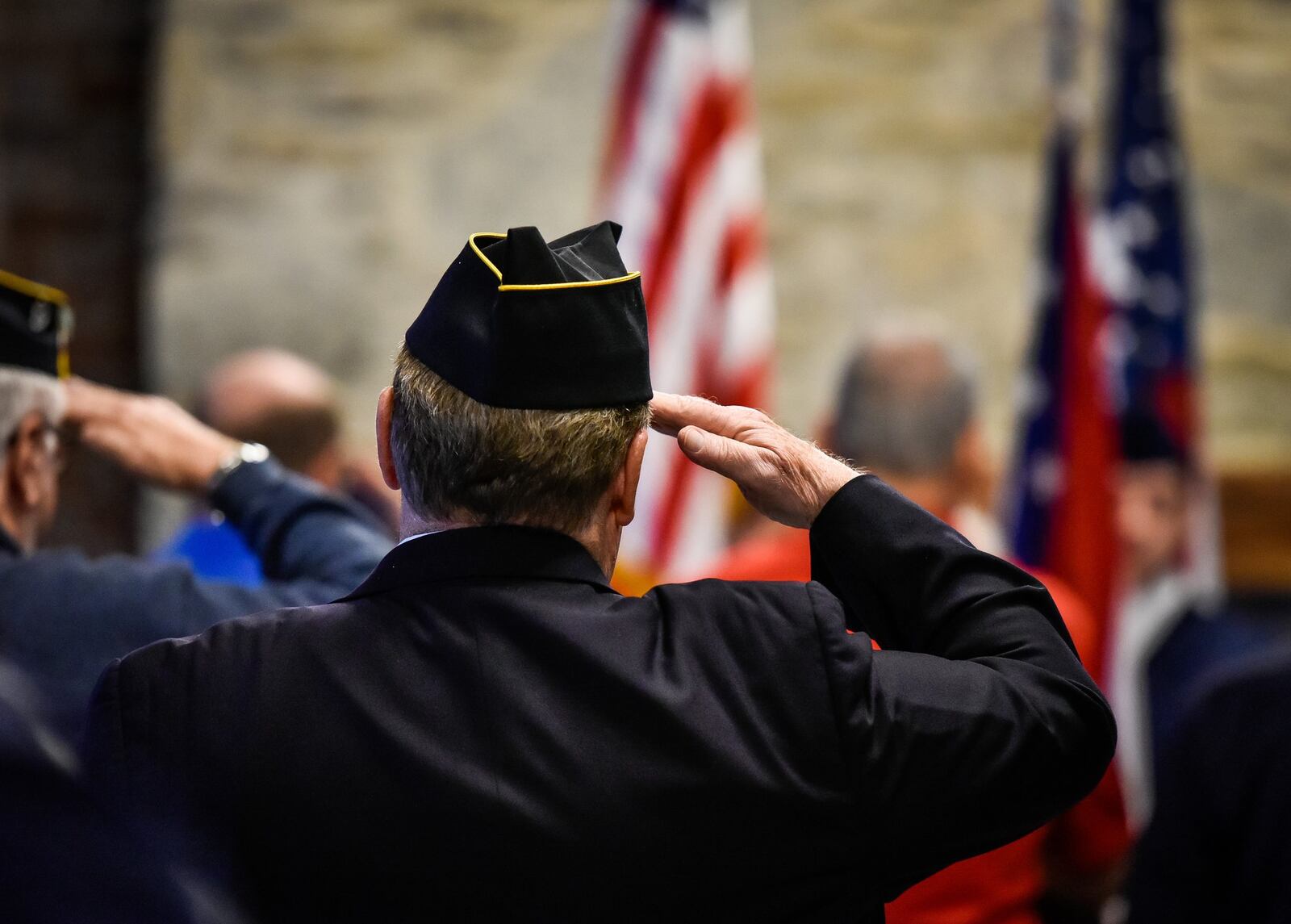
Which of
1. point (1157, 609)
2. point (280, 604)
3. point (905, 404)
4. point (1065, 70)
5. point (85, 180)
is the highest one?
point (1065, 70)

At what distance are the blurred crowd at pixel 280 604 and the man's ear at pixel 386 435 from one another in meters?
0.27

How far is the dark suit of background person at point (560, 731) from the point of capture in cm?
90

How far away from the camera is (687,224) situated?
9.52 feet

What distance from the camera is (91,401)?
156 centimetres

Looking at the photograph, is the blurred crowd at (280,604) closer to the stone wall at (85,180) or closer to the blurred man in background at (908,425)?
the blurred man in background at (908,425)

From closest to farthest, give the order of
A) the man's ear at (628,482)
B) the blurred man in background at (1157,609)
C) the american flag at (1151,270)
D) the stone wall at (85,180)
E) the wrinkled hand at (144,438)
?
the man's ear at (628,482) → the wrinkled hand at (144,438) → the blurred man in background at (1157,609) → the american flag at (1151,270) → the stone wall at (85,180)

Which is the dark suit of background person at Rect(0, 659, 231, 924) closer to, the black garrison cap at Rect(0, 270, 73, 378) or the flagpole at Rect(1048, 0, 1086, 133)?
the black garrison cap at Rect(0, 270, 73, 378)

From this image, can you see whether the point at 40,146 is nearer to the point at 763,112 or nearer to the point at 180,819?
the point at 763,112

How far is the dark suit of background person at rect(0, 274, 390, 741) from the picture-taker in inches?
52.4

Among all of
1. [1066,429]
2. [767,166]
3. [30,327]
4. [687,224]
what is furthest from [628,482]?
[767,166]

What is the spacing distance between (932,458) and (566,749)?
1151 millimetres

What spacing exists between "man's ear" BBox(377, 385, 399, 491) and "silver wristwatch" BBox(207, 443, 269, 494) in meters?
0.56

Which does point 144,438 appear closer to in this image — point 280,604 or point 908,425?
point 280,604

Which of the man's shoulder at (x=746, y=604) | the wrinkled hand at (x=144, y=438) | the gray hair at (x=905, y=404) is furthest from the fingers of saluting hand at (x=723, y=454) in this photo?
the gray hair at (x=905, y=404)
